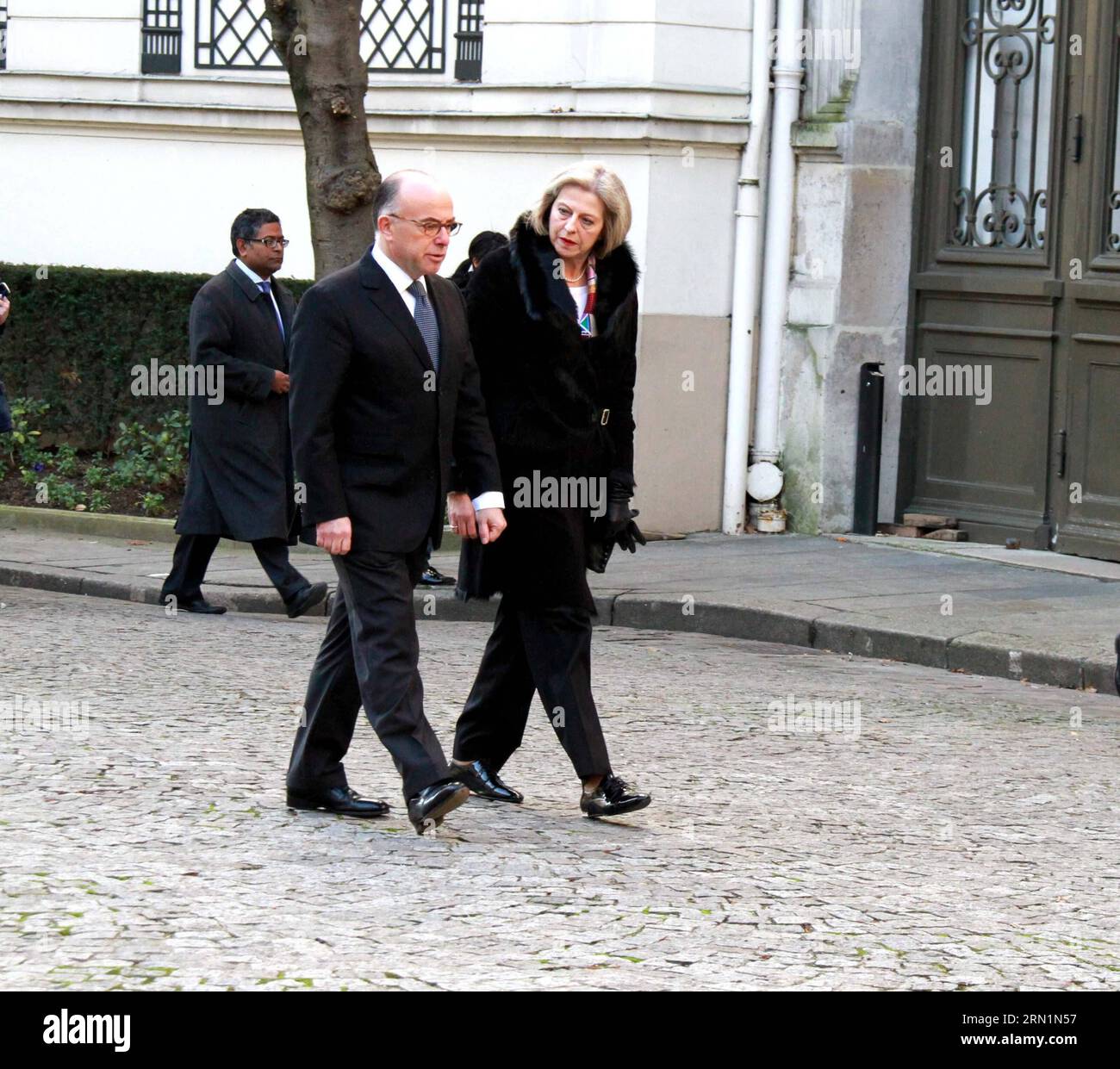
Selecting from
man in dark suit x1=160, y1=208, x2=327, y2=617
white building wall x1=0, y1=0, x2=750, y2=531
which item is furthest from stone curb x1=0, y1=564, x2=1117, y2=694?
white building wall x1=0, y1=0, x2=750, y2=531

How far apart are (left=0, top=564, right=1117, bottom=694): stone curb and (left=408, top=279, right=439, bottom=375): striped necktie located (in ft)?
12.1

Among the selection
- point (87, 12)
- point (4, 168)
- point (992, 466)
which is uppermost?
point (87, 12)

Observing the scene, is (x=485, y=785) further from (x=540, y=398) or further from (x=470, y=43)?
(x=470, y=43)

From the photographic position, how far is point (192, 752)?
691 centimetres

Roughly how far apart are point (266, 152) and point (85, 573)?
4421 mm

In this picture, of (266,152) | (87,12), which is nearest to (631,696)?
(266,152)

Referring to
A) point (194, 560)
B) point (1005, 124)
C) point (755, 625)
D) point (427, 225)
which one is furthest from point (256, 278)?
point (1005, 124)

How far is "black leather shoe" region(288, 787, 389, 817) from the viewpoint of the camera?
6098mm

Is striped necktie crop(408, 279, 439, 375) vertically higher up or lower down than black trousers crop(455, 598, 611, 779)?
higher up

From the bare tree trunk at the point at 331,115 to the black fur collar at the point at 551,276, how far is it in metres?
5.94

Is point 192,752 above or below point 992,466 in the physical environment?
below

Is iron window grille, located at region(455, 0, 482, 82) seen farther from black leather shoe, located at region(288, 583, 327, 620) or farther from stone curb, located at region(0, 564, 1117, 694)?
black leather shoe, located at region(288, 583, 327, 620)

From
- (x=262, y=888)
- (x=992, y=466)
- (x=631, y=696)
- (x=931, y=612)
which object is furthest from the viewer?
(x=992, y=466)
